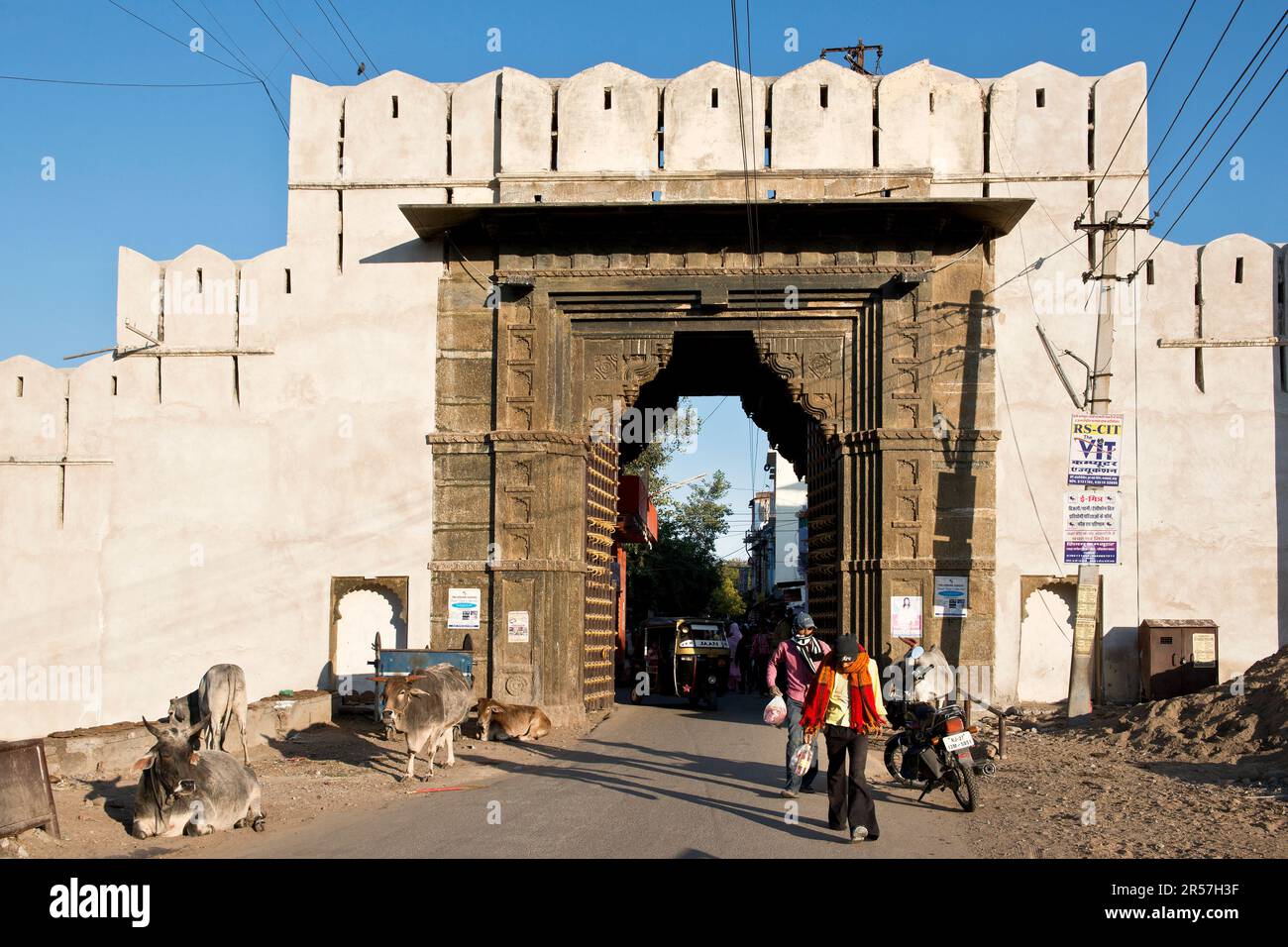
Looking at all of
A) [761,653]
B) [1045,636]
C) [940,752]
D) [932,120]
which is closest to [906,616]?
[1045,636]

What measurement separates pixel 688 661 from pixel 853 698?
46.9 feet

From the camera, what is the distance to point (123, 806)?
11492mm

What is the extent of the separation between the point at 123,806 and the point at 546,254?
432 inches

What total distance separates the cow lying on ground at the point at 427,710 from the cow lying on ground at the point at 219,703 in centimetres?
166

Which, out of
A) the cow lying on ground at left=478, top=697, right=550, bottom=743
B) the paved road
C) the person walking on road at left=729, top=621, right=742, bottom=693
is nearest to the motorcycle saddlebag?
the paved road

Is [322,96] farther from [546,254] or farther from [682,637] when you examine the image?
[682,637]

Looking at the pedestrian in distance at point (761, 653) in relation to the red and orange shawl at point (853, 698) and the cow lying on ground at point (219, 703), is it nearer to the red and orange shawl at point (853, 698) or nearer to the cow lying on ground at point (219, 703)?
the cow lying on ground at point (219, 703)

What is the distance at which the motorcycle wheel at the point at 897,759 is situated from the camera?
1286 centimetres

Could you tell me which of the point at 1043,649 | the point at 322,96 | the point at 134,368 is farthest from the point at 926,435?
the point at 134,368

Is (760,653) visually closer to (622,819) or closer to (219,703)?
(219,703)

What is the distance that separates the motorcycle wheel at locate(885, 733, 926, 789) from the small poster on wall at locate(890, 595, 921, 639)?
5.23 m

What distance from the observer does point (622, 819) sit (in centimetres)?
1061

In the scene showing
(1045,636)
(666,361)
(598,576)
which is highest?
(666,361)

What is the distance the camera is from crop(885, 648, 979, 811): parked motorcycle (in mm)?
11305
